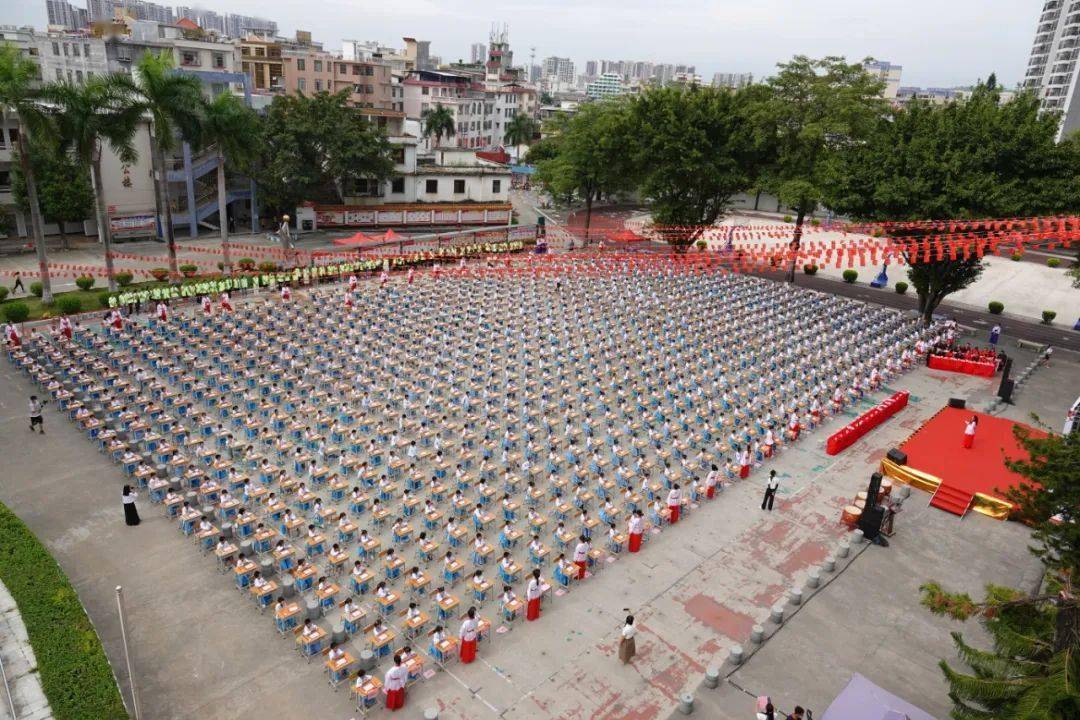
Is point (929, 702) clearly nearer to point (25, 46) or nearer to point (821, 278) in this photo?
point (821, 278)

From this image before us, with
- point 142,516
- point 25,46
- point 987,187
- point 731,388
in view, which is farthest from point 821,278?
point 25,46

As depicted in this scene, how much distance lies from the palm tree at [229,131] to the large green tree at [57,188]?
839 centimetres

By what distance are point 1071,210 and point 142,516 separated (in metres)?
31.8

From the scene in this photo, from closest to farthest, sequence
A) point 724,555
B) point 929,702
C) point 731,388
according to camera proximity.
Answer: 1. point 929,702
2. point 724,555
3. point 731,388

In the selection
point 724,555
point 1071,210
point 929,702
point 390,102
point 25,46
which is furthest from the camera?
point 390,102

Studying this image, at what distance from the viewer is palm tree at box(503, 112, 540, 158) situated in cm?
8850

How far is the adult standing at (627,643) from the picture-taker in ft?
40.9

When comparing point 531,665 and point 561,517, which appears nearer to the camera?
point 531,665

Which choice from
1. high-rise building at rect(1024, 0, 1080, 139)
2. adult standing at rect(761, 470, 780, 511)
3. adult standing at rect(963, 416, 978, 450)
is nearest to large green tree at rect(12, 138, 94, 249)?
adult standing at rect(761, 470, 780, 511)

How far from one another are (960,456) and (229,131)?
32.7m

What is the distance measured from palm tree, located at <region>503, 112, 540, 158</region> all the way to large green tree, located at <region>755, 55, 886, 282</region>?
53.8 m

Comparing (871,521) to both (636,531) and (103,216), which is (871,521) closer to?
(636,531)

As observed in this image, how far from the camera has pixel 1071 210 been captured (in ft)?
85.5

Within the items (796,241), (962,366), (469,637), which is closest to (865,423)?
(962,366)
